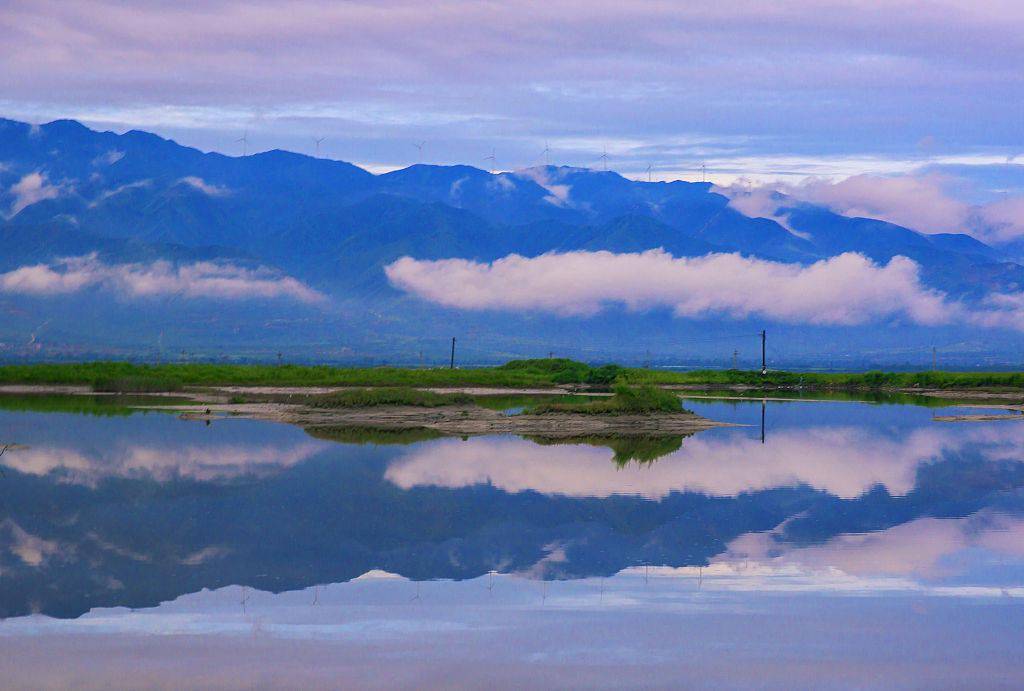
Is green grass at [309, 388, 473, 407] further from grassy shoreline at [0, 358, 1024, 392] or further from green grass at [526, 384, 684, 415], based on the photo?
grassy shoreline at [0, 358, 1024, 392]

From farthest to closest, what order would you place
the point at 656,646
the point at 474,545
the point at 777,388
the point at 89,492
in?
the point at 777,388 → the point at 89,492 → the point at 474,545 → the point at 656,646

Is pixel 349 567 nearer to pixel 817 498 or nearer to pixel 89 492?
pixel 89 492

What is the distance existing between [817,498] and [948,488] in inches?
173

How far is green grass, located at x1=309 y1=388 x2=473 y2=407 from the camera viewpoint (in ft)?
187

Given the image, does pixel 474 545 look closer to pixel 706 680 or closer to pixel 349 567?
pixel 349 567

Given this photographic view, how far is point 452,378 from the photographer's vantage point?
90.8 meters

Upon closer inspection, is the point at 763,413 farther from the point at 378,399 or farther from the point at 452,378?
the point at 452,378

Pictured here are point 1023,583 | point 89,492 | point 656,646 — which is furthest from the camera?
point 89,492

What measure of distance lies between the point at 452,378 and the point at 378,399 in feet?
111

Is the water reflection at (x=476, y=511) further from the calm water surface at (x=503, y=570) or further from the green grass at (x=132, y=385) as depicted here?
the green grass at (x=132, y=385)

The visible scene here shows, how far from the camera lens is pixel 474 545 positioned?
80.3 ft

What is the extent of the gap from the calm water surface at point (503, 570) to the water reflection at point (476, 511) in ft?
0.35

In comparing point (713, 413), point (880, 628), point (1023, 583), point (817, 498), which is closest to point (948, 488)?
point (817, 498)

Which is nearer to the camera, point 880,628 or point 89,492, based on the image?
point 880,628
